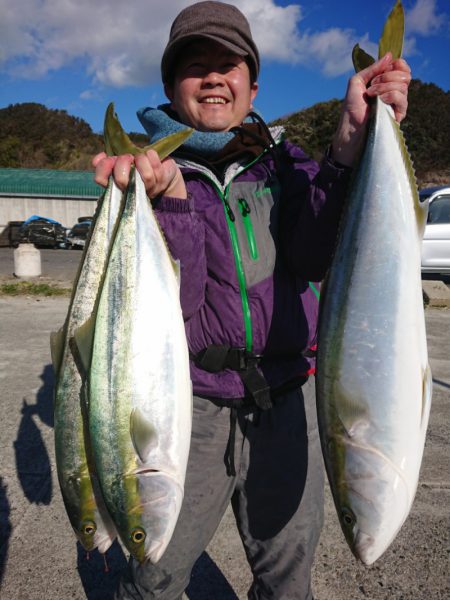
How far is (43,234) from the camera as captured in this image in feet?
80.9

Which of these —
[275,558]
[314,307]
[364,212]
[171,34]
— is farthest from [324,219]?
[275,558]

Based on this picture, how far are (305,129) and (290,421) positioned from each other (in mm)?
42152

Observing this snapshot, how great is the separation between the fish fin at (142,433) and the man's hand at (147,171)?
72 centimetres

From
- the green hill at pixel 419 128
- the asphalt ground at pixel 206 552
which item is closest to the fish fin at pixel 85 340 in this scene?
the asphalt ground at pixel 206 552

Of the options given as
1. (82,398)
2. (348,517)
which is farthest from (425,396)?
(82,398)

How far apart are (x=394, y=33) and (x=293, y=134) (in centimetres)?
4124

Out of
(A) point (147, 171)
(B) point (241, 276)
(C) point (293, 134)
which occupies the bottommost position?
(B) point (241, 276)

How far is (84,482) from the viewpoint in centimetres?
173

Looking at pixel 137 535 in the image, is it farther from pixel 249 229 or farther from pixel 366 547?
pixel 249 229

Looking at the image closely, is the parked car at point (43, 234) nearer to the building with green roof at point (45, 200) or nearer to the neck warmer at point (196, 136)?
the building with green roof at point (45, 200)

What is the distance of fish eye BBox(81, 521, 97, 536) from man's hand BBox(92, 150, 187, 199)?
1128mm

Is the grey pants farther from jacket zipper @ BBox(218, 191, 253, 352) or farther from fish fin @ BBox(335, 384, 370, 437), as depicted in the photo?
fish fin @ BBox(335, 384, 370, 437)

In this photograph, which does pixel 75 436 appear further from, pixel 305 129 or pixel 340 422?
pixel 305 129

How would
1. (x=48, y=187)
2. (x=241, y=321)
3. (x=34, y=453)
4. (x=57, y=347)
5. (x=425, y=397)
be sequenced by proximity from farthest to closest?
(x=48, y=187)
(x=34, y=453)
(x=241, y=321)
(x=57, y=347)
(x=425, y=397)
